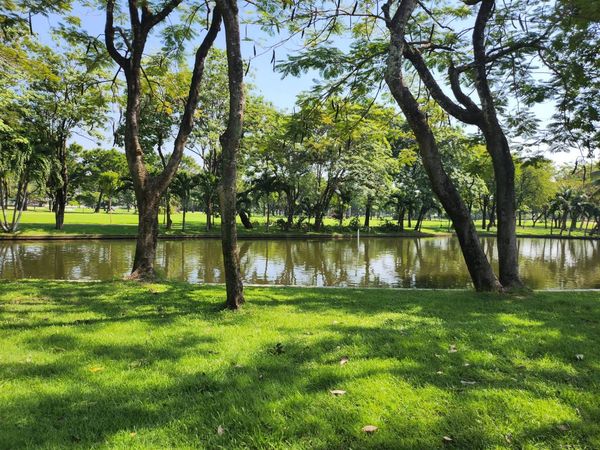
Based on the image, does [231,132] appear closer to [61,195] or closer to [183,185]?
[183,185]

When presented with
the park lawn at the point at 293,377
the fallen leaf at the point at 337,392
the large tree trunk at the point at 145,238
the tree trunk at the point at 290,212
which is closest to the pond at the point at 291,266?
the large tree trunk at the point at 145,238

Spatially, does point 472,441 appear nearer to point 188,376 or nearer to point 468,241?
point 188,376

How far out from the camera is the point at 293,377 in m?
3.62

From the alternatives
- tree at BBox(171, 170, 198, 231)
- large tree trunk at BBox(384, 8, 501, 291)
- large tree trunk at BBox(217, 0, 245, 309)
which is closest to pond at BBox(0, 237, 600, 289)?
large tree trunk at BBox(384, 8, 501, 291)

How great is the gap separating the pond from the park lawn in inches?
249

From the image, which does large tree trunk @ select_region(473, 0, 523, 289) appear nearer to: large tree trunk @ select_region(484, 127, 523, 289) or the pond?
large tree trunk @ select_region(484, 127, 523, 289)

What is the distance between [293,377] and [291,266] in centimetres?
1219

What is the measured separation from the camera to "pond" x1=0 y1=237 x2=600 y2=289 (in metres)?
12.6

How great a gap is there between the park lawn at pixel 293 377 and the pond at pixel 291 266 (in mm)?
6327

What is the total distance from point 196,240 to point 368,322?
22.1 meters

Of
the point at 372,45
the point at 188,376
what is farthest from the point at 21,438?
the point at 372,45

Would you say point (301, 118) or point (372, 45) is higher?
point (372, 45)

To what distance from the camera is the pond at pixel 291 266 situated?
12.6 metres

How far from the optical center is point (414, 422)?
2846 millimetres
